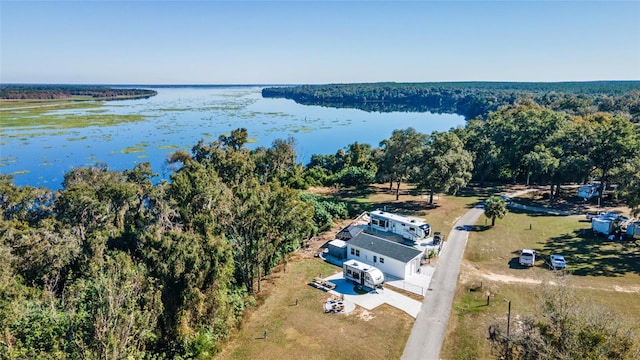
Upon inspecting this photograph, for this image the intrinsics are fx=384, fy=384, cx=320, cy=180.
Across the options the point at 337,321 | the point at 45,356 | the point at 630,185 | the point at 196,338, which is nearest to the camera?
the point at 45,356

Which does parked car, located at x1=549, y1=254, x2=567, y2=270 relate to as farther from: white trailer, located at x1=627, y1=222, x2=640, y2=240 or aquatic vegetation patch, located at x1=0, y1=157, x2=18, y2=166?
aquatic vegetation patch, located at x1=0, y1=157, x2=18, y2=166

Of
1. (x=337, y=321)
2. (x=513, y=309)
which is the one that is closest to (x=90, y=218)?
(x=337, y=321)

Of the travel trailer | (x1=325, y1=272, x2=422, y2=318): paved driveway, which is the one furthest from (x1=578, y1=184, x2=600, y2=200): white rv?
(x1=325, y1=272, x2=422, y2=318): paved driveway

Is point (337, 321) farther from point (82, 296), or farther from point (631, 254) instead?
point (631, 254)

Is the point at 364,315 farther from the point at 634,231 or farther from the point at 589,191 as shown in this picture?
the point at 589,191

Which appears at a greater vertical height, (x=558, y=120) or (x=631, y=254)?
(x=558, y=120)

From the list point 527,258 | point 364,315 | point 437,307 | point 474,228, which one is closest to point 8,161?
point 364,315

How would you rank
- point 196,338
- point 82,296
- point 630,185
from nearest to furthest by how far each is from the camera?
point 82,296 < point 196,338 < point 630,185
